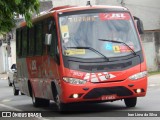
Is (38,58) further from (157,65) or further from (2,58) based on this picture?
(2,58)

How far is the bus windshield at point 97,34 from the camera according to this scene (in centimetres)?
1470

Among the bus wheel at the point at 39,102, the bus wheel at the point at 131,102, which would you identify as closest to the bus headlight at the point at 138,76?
the bus wheel at the point at 131,102

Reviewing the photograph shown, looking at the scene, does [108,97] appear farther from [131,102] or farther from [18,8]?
[18,8]

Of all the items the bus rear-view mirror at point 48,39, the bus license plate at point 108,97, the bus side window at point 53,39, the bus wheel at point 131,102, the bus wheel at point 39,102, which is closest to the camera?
the bus license plate at point 108,97

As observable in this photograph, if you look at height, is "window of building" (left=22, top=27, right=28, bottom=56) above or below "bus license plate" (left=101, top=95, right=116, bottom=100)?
above

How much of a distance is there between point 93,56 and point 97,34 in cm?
75

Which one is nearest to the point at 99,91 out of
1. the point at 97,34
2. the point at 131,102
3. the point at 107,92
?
the point at 107,92

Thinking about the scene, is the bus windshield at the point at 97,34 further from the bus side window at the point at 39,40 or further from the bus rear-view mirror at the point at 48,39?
the bus side window at the point at 39,40

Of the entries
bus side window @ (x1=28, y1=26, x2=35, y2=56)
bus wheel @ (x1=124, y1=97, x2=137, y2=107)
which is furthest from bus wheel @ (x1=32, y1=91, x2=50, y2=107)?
bus wheel @ (x1=124, y1=97, x2=137, y2=107)

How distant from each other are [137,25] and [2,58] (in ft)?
165

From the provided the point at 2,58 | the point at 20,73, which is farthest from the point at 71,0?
the point at 20,73

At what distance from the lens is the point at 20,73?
828 inches

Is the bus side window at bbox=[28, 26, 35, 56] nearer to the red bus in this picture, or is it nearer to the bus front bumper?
the red bus

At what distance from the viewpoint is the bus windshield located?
14.7m
